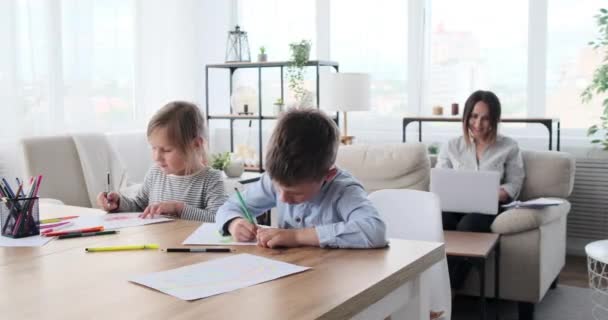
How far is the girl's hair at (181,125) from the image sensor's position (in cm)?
232

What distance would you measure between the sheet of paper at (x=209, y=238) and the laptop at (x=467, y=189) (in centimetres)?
186

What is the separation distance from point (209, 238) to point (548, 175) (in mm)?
2894

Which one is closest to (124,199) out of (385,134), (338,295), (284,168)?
(284,168)

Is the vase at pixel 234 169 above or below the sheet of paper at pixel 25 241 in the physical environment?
below

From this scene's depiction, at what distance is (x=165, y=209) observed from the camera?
216cm

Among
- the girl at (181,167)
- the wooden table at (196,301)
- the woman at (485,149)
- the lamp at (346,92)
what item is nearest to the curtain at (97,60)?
the lamp at (346,92)

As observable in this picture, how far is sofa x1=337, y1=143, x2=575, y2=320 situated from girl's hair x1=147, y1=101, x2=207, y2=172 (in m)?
1.72

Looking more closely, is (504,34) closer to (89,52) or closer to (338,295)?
(89,52)

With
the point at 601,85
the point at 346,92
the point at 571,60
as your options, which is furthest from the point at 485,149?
the point at 571,60

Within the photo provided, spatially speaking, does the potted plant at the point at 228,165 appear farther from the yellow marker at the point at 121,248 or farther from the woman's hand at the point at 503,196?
the yellow marker at the point at 121,248

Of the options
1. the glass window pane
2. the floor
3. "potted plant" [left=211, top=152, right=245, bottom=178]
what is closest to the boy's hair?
the floor

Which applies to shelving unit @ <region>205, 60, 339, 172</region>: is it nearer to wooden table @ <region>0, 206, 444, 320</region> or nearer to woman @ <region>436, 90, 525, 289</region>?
woman @ <region>436, 90, 525, 289</region>

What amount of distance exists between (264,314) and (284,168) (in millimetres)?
514

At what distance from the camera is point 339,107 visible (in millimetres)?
4930
